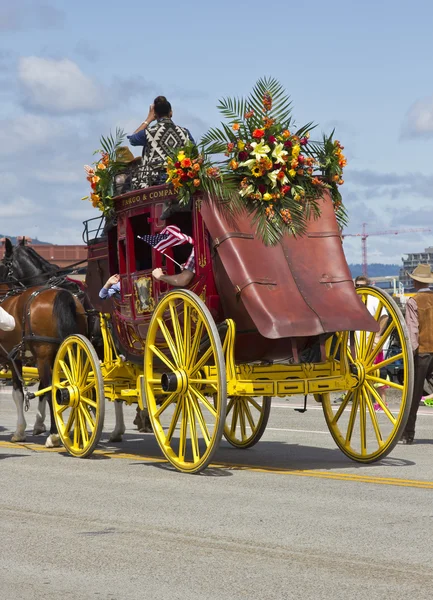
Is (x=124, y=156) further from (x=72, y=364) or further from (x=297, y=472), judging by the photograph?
(x=297, y=472)

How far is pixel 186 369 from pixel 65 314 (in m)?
3.65

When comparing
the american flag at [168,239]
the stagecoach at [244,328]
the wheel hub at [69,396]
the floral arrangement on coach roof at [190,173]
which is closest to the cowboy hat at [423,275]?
the stagecoach at [244,328]

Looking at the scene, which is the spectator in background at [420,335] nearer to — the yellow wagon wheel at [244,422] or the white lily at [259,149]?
the yellow wagon wheel at [244,422]

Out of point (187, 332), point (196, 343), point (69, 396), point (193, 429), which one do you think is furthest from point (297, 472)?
point (69, 396)

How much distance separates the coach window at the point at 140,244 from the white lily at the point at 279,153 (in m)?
1.61

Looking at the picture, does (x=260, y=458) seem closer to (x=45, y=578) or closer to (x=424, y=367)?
(x=424, y=367)

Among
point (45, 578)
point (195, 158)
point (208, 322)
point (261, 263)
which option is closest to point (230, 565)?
point (45, 578)

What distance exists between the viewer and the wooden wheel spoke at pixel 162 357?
10.7m

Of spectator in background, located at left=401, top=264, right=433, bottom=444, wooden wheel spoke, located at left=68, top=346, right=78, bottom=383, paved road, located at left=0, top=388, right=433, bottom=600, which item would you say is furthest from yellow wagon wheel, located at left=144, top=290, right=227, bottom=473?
spectator in background, located at left=401, top=264, right=433, bottom=444

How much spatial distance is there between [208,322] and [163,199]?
177cm

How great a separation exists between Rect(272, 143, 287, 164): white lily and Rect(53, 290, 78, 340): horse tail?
4159mm

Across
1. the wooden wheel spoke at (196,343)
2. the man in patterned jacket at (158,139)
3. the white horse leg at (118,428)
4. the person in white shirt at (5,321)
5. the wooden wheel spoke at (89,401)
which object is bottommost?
the white horse leg at (118,428)

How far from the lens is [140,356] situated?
11.9m

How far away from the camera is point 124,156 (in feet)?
40.7
